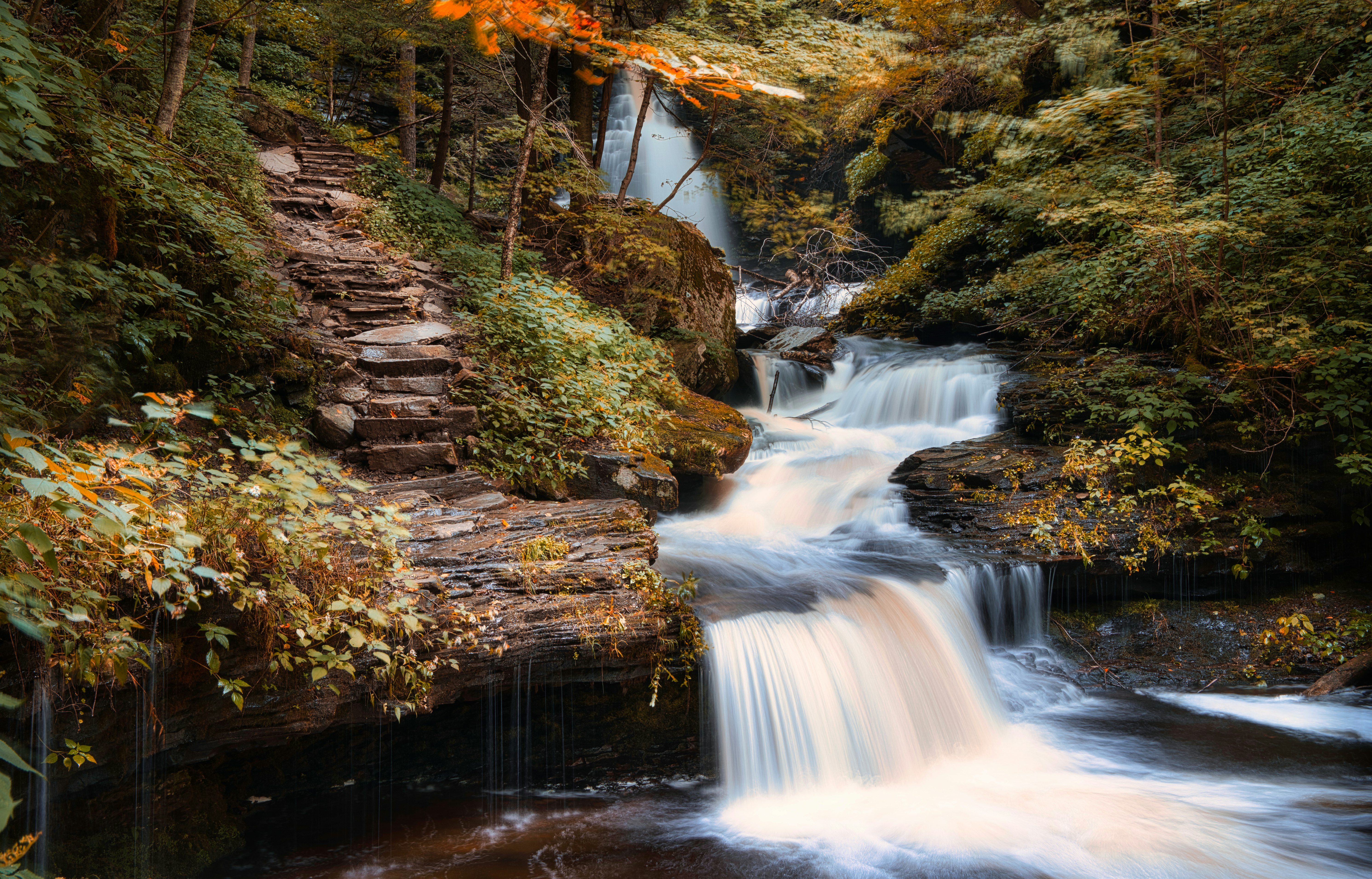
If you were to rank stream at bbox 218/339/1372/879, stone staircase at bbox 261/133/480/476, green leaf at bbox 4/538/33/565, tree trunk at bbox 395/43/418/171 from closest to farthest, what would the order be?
green leaf at bbox 4/538/33/565 < stream at bbox 218/339/1372/879 < stone staircase at bbox 261/133/480/476 < tree trunk at bbox 395/43/418/171

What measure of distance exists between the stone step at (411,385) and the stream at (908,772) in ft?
8.35

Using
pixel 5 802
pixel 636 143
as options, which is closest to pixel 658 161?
pixel 636 143

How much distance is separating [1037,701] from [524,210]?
969 centimetres

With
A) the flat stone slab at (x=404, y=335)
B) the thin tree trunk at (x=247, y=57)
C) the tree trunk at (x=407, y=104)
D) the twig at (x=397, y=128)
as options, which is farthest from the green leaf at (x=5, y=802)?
the thin tree trunk at (x=247, y=57)

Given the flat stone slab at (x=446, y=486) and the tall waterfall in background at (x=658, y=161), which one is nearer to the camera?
the flat stone slab at (x=446, y=486)

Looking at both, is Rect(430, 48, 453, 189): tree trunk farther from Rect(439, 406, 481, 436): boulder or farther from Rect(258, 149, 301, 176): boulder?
Rect(439, 406, 481, 436): boulder

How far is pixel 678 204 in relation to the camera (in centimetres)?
2047

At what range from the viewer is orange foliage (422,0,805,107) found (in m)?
4.64

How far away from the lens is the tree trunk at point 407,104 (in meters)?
12.7

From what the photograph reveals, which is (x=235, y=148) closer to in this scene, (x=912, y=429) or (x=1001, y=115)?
(x=912, y=429)

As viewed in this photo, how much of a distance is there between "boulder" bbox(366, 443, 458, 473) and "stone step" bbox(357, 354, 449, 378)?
1.02 metres

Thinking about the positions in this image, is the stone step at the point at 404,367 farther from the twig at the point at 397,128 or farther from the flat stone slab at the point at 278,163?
the twig at the point at 397,128

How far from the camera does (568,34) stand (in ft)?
19.0

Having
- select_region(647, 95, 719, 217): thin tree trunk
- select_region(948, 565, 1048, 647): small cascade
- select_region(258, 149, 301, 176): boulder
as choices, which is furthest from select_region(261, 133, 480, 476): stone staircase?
select_region(948, 565, 1048, 647): small cascade
